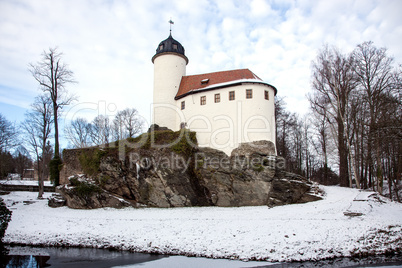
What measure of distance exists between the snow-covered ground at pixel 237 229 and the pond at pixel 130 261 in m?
0.47

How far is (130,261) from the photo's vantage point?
9969mm

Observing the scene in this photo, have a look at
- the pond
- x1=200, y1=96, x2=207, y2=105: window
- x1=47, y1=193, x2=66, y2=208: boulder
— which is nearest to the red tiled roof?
x1=200, y1=96, x2=207, y2=105: window

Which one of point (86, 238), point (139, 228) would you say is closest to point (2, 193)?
point (86, 238)

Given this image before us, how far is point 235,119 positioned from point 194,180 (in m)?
5.75

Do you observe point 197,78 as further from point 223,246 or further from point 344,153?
point 223,246

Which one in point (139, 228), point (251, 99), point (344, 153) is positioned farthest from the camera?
point (344, 153)

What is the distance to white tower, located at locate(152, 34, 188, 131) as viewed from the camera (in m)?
23.9

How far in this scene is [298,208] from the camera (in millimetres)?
15953

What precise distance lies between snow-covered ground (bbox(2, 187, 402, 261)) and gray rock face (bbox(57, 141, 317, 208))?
107cm

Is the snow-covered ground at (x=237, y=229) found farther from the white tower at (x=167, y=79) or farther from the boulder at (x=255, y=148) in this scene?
the white tower at (x=167, y=79)

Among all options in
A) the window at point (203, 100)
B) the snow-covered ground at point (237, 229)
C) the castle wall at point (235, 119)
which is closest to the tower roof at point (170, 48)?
the window at point (203, 100)

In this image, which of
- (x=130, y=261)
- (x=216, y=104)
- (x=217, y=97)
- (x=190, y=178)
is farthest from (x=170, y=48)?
(x=130, y=261)

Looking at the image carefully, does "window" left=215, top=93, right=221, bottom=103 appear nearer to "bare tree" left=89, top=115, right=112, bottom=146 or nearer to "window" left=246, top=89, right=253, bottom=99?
"window" left=246, top=89, right=253, bottom=99

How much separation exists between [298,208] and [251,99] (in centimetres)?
884
